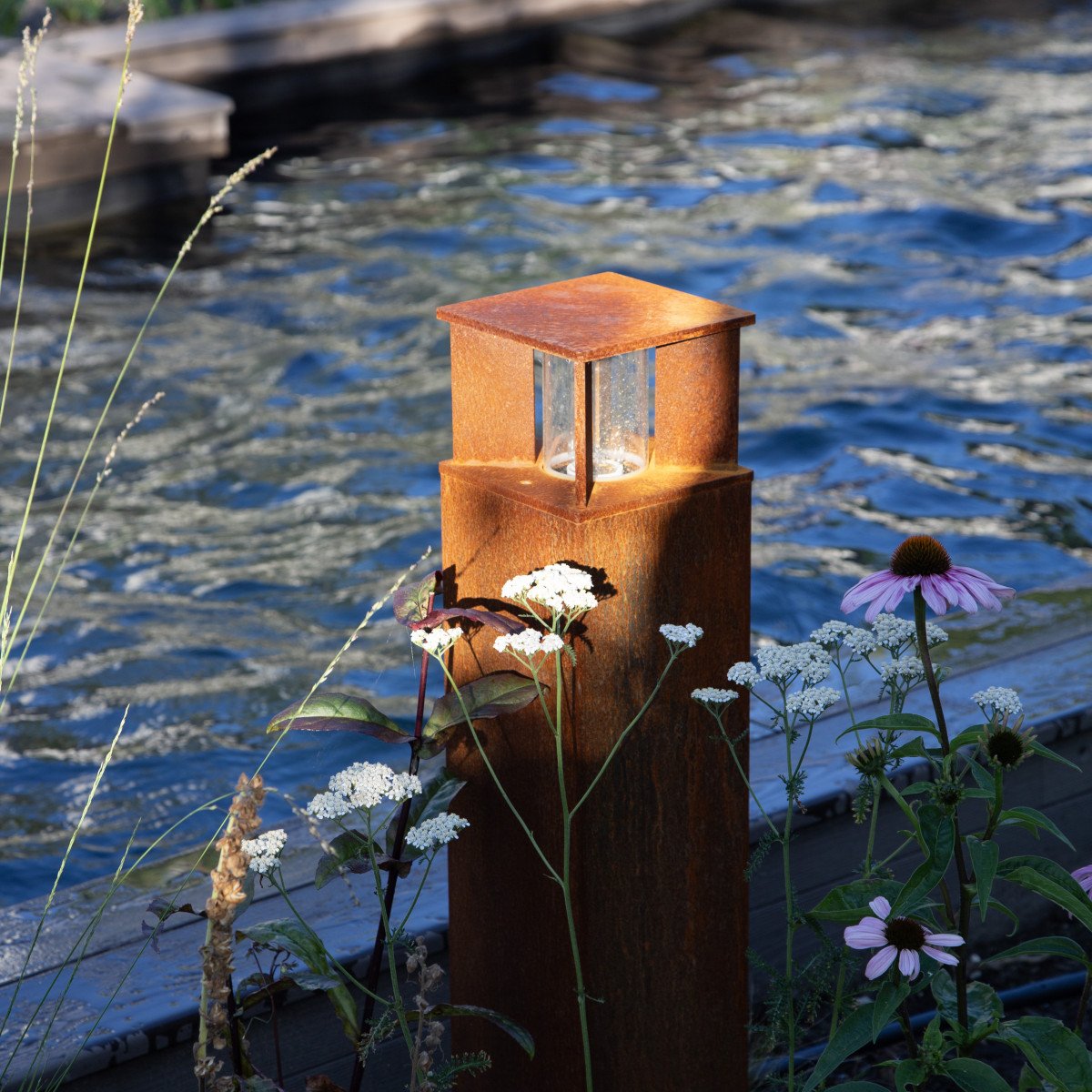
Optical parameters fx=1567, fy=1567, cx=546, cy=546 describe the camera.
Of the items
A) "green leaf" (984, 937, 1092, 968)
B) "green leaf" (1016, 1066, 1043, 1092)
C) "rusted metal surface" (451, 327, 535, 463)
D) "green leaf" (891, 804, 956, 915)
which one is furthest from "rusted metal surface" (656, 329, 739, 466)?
"green leaf" (1016, 1066, 1043, 1092)

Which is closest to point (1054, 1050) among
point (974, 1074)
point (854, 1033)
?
point (974, 1074)

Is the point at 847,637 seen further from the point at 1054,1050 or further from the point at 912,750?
the point at 1054,1050

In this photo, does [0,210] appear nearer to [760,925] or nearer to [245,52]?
[245,52]

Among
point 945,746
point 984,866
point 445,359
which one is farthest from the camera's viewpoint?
point 445,359

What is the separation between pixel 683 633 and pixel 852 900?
13.7 inches

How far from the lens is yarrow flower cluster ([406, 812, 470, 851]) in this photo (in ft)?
5.56

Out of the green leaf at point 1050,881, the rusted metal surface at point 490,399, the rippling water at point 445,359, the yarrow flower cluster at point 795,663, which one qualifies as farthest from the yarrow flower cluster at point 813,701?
the rippling water at point 445,359

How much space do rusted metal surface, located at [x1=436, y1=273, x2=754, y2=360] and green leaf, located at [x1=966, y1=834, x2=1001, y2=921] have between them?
66cm

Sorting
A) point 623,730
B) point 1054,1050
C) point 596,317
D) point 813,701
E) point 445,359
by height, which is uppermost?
point 596,317

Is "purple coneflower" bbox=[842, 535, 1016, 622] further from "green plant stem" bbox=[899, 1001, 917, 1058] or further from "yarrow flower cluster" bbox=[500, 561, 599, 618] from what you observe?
"green plant stem" bbox=[899, 1001, 917, 1058]

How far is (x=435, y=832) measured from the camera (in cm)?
171

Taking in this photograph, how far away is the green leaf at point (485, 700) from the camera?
184 cm

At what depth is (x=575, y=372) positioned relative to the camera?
1.77 meters

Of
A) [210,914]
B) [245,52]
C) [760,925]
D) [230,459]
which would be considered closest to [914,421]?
[230,459]
